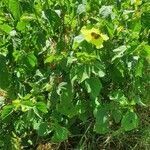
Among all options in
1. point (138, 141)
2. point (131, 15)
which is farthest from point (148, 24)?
point (138, 141)

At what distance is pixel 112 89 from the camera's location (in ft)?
6.63

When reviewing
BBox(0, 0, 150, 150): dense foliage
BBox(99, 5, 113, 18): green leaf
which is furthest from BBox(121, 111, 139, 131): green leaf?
BBox(99, 5, 113, 18): green leaf

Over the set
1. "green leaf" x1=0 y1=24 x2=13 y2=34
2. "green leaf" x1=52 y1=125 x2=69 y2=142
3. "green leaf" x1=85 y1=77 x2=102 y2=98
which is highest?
"green leaf" x1=0 y1=24 x2=13 y2=34

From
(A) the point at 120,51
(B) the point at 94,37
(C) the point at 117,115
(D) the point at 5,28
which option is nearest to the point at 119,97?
(C) the point at 117,115

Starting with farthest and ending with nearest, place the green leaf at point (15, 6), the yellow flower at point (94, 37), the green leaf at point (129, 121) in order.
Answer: the green leaf at point (129, 121)
the yellow flower at point (94, 37)
the green leaf at point (15, 6)

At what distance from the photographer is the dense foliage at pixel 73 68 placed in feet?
5.66

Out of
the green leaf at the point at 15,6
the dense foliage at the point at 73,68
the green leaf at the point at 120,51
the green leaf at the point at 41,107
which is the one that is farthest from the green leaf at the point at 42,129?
the green leaf at the point at 15,6

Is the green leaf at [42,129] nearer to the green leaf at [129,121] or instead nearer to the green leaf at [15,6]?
the green leaf at [129,121]

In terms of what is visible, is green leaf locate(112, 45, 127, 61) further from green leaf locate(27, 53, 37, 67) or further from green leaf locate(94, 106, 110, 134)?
green leaf locate(27, 53, 37, 67)

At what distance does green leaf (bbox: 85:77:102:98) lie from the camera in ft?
5.69

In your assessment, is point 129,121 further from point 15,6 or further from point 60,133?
point 15,6

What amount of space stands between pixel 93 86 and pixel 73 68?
0.11 m

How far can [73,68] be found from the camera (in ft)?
5.63

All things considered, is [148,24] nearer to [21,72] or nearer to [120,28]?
[120,28]
